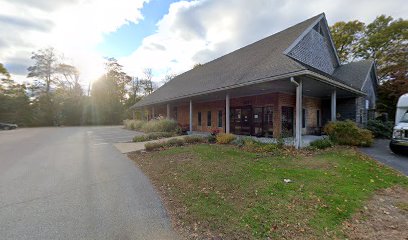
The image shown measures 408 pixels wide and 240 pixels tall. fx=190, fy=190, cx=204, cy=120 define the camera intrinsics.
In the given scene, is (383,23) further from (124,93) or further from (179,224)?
(124,93)

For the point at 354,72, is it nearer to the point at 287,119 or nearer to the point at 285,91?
the point at 285,91

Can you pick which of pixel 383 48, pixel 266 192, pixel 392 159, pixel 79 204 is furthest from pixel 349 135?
pixel 383 48

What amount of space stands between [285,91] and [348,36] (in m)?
18.7

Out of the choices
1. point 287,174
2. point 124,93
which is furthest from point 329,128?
point 124,93

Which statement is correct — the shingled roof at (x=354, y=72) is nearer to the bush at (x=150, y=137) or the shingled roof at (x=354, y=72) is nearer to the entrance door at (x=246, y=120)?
the entrance door at (x=246, y=120)

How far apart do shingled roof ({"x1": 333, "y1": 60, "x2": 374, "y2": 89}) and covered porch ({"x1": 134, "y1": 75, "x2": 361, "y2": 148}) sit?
4.07 ft

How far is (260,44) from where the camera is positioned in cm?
1623

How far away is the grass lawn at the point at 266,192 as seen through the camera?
2.83 meters

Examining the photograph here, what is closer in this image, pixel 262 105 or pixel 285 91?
pixel 285 91

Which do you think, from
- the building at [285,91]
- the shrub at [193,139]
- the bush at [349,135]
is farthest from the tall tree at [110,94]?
the bush at [349,135]

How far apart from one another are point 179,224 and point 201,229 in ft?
1.28

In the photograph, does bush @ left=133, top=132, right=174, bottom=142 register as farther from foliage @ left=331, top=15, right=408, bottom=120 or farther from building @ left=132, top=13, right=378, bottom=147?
foliage @ left=331, top=15, right=408, bottom=120

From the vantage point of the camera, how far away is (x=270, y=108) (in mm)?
12531

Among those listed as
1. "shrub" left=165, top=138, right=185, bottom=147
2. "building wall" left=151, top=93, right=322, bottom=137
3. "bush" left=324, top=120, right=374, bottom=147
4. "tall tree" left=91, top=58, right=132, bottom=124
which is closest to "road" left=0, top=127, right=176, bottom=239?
"shrub" left=165, top=138, right=185, bottom=147
